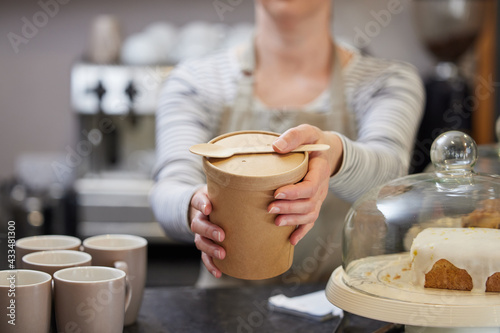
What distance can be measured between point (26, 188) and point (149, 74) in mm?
904

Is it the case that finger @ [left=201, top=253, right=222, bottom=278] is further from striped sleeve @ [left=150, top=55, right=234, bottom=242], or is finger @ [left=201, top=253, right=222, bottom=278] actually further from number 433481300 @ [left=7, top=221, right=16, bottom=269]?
number 433481300 @ [left=7, top=221, right=16, bottom=269]

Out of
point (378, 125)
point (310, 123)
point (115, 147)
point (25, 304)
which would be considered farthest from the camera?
point (115, 147)

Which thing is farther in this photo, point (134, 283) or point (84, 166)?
point (84, 166)

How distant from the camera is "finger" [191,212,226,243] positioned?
0.80 m

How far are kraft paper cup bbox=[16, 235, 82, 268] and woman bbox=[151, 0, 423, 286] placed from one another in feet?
0.99

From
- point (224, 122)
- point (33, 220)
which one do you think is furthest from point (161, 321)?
point (33, 220)

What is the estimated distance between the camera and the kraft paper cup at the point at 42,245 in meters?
0.94

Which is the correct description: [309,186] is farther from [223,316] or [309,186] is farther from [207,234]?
[223,316]

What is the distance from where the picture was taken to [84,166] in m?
3.23

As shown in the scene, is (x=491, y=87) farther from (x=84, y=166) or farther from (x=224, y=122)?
(x=84, y=166)

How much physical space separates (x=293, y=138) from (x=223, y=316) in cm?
39

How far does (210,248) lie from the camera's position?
837mm

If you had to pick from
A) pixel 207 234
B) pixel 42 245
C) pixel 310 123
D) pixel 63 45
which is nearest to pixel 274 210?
pixel 207 234

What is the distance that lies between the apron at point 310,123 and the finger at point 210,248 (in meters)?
0.70
